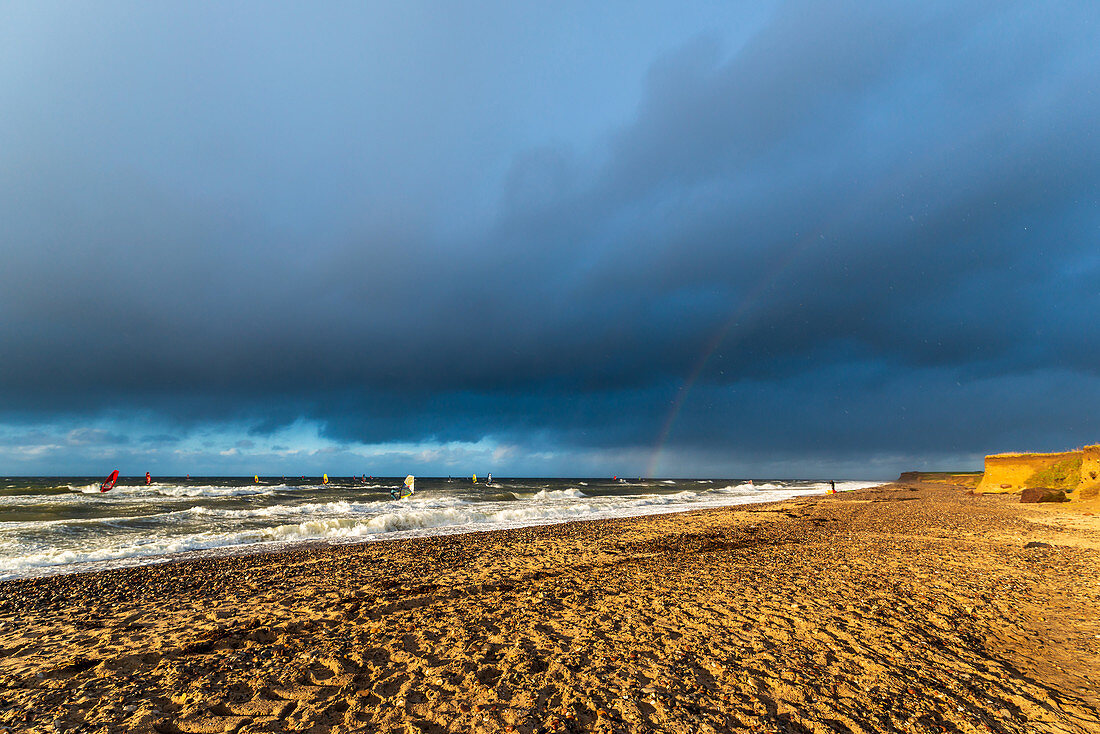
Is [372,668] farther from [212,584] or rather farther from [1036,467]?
[1036,467]

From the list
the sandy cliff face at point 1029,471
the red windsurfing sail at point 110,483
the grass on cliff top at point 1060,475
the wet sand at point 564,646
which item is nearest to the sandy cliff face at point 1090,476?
the sandy cliff face at point 1029,471

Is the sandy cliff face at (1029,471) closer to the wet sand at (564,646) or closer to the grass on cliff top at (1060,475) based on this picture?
the grass on cliff top at (1060,475)

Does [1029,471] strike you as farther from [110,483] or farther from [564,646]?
[110,483]

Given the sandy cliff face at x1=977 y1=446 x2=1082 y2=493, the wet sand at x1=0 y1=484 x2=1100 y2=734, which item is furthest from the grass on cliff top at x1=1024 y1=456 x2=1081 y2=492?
the wet sand at x1=0 y1=484 x2=1100 y2=734

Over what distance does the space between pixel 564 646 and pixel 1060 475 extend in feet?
164

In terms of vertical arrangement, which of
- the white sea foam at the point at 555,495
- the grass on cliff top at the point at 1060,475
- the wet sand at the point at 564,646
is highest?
the grass on cliff top at the point at 1060,475

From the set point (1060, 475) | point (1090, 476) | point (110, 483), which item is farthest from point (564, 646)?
point (110, 483)

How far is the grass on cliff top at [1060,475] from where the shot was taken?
113 ft

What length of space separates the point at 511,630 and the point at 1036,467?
5326cm

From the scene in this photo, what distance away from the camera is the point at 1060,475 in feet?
119

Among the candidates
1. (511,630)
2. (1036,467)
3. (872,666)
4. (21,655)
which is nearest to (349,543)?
(21,655)

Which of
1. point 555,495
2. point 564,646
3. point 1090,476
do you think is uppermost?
point 1090,476

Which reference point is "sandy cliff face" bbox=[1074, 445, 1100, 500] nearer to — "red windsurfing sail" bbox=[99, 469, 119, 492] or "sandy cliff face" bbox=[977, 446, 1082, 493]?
"sandy cliff face" bbox=[977, 446, 1082, 493]

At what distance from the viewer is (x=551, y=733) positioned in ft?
14.6
